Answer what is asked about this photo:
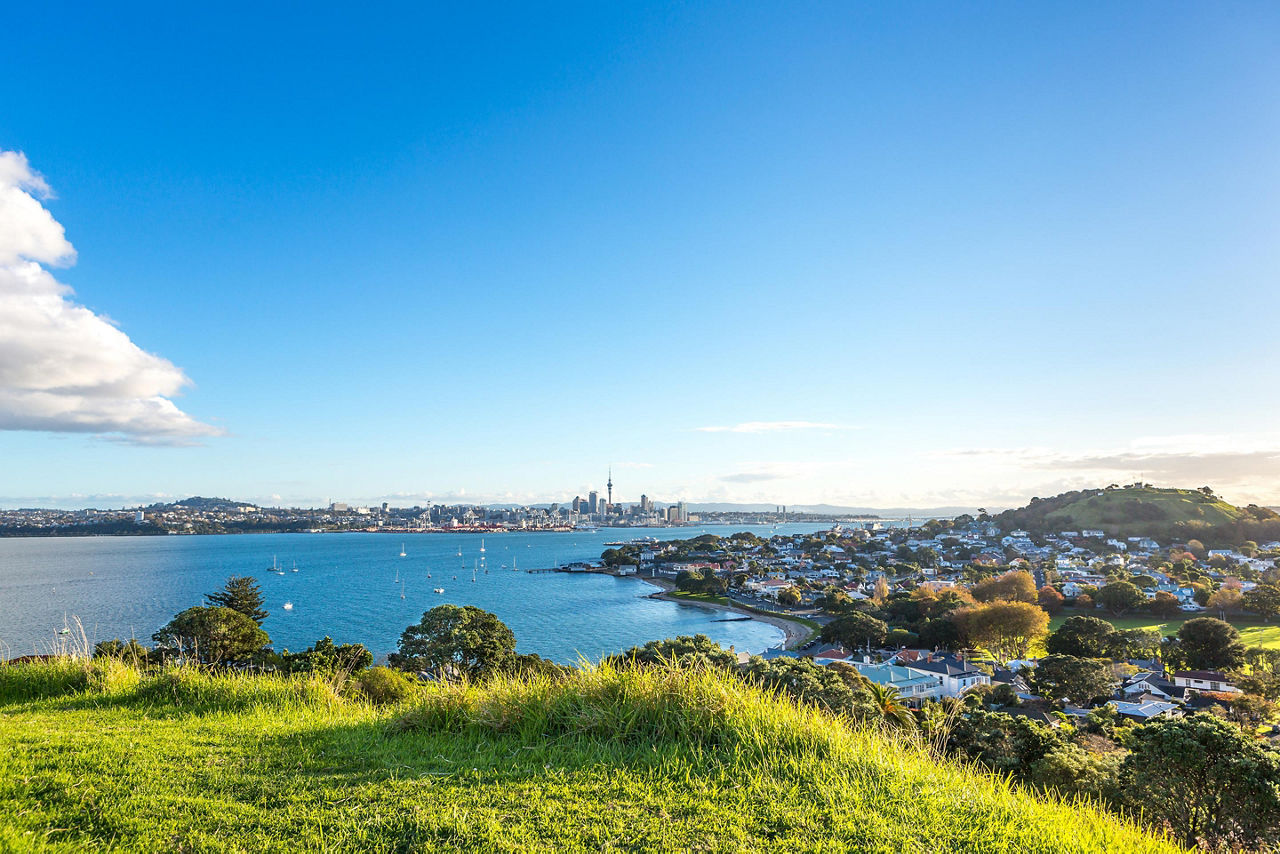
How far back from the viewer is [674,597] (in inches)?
2653

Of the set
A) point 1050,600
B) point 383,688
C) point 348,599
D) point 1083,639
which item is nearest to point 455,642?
point 383,688

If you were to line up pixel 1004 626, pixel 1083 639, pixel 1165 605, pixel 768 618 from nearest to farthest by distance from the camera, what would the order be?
pixel 1083 639
pixel 1004 626
pixel 1165 605
pixel 768 618

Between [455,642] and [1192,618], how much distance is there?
4578 centimetres

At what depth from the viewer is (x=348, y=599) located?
56.7 meters

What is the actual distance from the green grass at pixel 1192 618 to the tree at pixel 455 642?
128ft

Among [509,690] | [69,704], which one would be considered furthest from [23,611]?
[509,690]

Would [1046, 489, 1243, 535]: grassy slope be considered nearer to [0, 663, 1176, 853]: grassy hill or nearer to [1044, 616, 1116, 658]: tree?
[1044, 616, 1116, 658]: tree

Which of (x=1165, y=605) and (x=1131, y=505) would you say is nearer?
(x=1165, y=605)

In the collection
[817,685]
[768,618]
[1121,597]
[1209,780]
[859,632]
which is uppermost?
[1209,780]

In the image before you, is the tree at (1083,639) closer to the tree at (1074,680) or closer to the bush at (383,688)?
the tree at (1074,680)

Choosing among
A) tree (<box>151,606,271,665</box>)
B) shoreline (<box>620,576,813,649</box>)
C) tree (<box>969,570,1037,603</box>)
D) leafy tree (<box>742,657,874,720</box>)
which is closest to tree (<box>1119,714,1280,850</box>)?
leafy tree (<box>742,657,874,720</box>)

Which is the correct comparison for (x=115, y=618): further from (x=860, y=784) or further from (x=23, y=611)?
(x=860, y=784)

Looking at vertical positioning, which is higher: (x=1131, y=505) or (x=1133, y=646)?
(x=1131, y=505)

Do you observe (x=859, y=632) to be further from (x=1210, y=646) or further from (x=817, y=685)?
(x=817, y=685)
